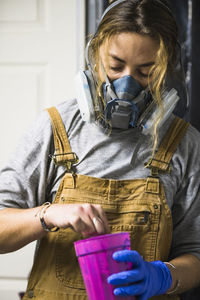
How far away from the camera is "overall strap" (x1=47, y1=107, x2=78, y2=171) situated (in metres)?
1.24

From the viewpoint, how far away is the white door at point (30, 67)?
215 centimetres

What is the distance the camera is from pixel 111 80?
125cm

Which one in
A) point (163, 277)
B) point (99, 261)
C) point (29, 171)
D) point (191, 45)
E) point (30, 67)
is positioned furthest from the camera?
point (30, 67)

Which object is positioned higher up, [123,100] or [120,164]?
[123,100]

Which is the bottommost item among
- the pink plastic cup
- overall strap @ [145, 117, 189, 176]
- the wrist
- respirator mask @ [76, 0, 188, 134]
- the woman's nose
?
the wrist

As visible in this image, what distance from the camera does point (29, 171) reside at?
4.03 ft

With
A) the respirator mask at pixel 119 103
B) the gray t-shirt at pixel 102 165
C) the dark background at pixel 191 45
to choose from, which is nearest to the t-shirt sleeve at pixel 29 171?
the gray t-shirt at pixel 102 165

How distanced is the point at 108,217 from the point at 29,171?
27 cm

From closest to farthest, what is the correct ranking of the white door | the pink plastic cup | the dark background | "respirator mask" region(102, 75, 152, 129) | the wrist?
the pink plastic cup → the wrist → "respirator mask" region(102, 75, 152, 129) → the dark background → the white door

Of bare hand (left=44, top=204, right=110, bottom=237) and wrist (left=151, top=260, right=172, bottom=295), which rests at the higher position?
bare hand (left=44, top=204, right=110, bottom=237)

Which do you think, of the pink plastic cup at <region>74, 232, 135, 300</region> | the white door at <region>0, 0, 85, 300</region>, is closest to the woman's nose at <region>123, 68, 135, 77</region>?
the pink plastic cup at <region>74, 232, 135, 300</region>

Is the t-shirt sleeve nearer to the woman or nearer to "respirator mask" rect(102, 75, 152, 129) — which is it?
the woman

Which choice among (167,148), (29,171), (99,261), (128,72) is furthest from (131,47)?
(99,261)

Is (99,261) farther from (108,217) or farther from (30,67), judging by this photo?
(30,67)
